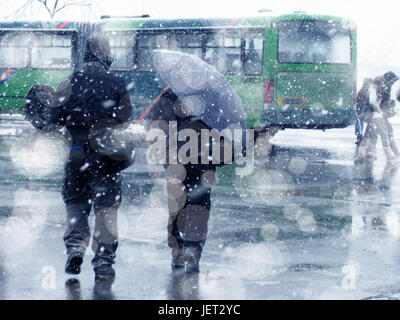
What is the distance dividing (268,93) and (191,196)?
1136cm

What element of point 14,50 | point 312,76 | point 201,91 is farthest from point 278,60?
point 201,91

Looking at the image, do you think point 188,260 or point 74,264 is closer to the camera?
point 74,264

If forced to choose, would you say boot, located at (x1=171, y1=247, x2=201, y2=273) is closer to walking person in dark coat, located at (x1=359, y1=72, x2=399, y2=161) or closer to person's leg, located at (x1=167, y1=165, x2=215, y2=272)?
person's leg, located at (x1=167, y1=165, x2=215, y2=272)

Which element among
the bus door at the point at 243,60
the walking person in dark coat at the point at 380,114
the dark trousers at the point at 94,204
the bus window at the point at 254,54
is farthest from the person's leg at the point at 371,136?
the dark trousers at the point at 94,204

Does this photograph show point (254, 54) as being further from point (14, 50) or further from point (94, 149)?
point (94, 149)

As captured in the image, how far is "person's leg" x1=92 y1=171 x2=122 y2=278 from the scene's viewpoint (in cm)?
485

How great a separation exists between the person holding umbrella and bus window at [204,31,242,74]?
1162 centimetres

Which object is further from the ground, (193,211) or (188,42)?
(188,42)

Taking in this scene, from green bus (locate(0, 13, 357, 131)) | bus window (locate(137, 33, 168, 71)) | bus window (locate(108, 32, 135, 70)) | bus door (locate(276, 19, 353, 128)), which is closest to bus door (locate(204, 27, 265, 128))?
green bus (locate(0, 13, 357, 131))

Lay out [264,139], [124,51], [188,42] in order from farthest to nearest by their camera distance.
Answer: [124,51], [188,42], [264,139]

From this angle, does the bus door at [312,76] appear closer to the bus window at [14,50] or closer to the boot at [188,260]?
the bus window at [14,50]

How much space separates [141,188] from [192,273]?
4652mm

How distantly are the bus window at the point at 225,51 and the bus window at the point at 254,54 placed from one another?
19cm

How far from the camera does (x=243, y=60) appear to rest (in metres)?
16.5
